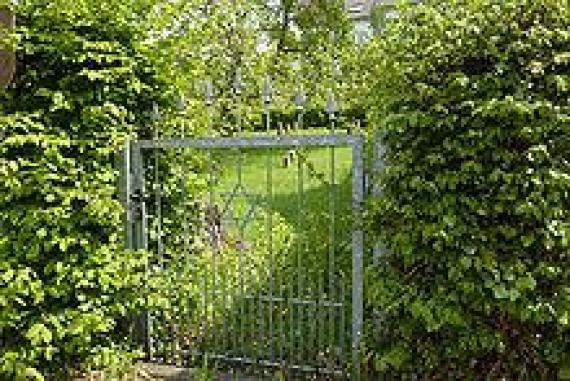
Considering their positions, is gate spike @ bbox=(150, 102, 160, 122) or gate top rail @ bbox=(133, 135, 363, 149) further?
gate spike @ bbox=(150, 102, 160, 122)

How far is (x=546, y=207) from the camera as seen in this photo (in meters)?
3.03

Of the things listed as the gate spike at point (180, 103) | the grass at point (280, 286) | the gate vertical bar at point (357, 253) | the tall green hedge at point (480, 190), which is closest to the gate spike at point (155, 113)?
the gate spike at point (180, 103)

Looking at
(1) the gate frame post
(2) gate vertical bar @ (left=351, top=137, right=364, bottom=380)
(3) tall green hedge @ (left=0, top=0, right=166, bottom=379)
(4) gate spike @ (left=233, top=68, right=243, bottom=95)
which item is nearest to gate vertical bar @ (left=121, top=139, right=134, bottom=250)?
(1) the gate frame post

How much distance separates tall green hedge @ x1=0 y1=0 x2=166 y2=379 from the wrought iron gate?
0.31m

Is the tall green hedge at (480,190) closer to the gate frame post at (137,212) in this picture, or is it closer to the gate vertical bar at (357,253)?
the gate vertical bar at (357,253)

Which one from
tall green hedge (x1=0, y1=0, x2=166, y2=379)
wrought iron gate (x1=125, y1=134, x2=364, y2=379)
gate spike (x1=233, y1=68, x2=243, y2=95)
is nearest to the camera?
tall green hedge (x1=0, y1=0, x2=166, y2=379)

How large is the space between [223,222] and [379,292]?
171cm

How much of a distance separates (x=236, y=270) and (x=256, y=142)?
1183 mm

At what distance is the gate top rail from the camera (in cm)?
387

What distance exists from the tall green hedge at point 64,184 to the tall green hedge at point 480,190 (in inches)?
65.8

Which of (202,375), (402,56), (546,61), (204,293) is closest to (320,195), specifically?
(204,293)

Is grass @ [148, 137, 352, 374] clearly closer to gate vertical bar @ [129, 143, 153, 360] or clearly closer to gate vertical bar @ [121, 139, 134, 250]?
gate vertical bar @ [129, 143, 153, 360]

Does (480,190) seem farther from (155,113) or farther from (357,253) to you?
(155,113)

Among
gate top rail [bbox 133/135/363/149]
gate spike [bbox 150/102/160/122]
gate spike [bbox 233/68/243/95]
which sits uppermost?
gate spike [bbox 233/68/243/95]
